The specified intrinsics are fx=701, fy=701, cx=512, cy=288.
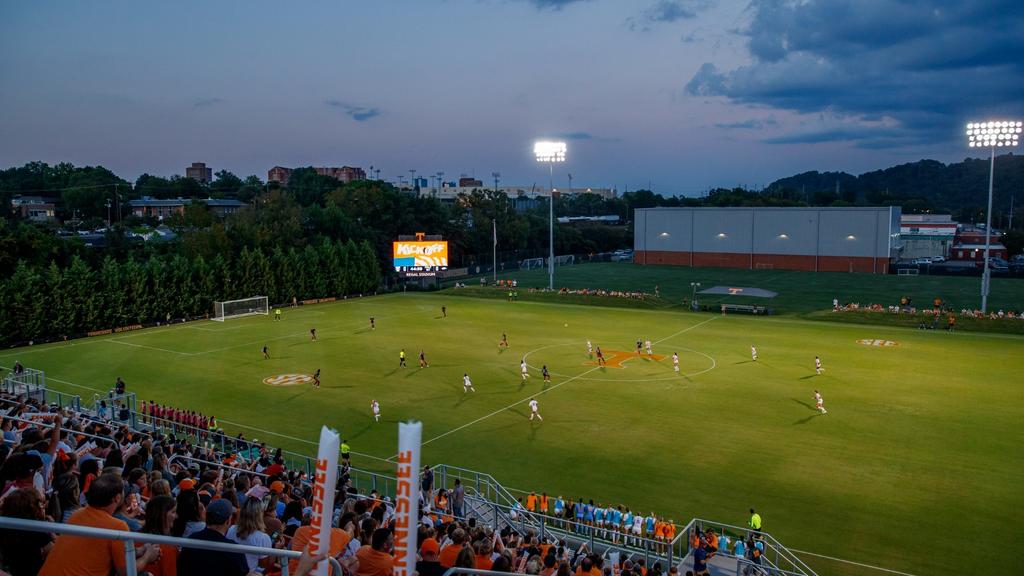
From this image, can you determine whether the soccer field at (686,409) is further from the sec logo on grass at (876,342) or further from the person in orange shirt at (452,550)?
the person in orange shirt at (452,550)

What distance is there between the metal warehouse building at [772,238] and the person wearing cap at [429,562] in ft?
319

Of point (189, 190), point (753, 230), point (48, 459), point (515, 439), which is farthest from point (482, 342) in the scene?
point (189, 190)

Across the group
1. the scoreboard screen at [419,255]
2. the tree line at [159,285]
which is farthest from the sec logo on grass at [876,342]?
the tree line at [159,285]

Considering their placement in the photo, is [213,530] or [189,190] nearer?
[213,530]

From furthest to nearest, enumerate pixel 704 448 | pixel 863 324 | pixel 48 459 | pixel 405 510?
pixel 863 324 → pixel 704 448 → pixel 48 459 → pixel 405 510

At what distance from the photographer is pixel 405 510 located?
4.96 m

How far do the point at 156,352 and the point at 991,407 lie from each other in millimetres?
50188

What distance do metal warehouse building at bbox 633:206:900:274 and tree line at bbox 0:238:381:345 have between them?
155 ft

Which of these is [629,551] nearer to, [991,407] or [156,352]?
[991,407]

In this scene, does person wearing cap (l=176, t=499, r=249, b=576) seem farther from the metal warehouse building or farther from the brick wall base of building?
the brick wall base of building

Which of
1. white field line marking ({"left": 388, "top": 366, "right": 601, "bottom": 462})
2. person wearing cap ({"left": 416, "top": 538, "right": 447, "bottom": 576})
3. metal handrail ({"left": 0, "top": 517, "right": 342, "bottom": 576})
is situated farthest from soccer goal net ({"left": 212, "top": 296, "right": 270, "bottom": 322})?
metal handrail ({"left": 0, "top": 517, "right": 342, "bottom": 576})

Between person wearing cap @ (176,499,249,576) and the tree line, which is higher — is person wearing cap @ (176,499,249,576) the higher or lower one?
the higher one

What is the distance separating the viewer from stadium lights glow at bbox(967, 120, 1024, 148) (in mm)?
58562

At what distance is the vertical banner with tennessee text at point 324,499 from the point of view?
4.48 metres
